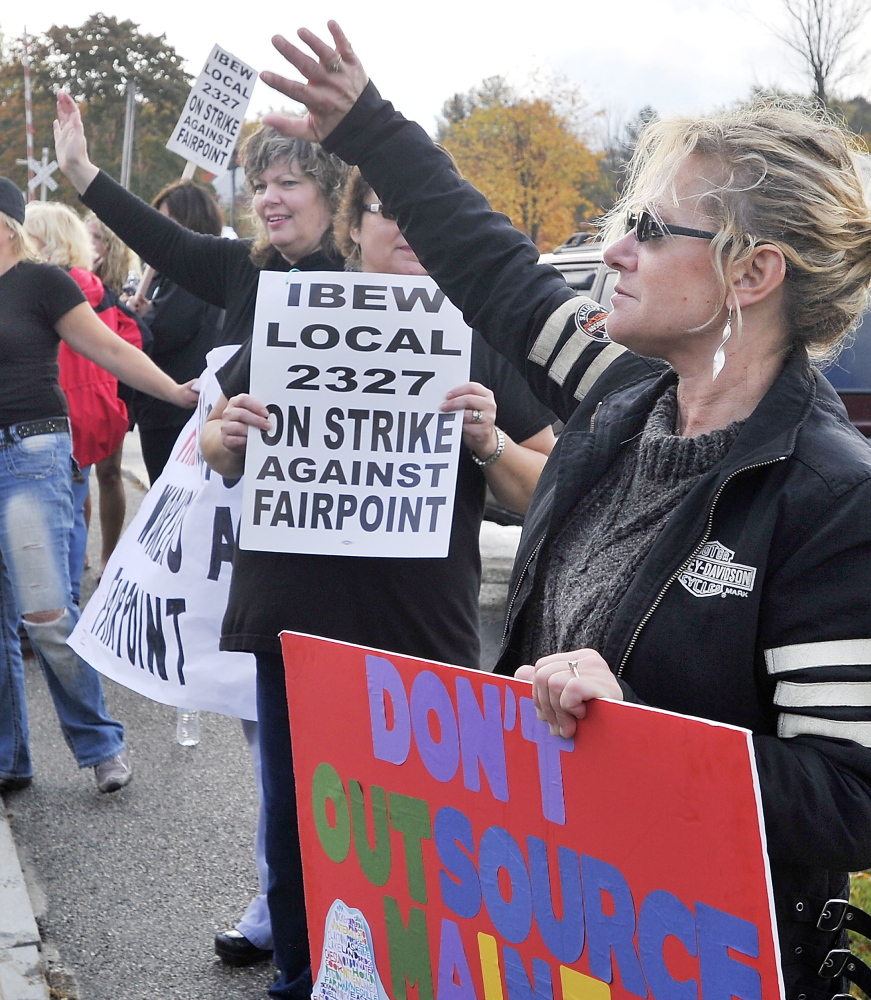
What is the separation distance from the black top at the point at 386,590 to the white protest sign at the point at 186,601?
530 mm

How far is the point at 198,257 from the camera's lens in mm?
3920

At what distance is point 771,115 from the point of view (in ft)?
5.52

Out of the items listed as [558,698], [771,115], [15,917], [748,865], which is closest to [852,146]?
[771,115]

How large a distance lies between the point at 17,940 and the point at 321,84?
2465 millimetres

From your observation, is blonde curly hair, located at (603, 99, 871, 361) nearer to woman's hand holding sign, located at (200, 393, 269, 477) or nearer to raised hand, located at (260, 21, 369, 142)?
raised hand, located at (260, 21, 369, 142)

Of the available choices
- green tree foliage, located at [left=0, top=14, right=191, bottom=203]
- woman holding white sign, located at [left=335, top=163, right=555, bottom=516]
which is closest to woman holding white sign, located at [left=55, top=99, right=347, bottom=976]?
woman holding white sign, located at [left=335, top=163, right=555, bottom=516]

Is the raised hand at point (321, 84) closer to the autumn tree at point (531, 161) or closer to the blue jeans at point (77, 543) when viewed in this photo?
the blue jeans at point (77, 543)

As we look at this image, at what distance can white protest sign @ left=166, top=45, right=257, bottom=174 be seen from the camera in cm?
711

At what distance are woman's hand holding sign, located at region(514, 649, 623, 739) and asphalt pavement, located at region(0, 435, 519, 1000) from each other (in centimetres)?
207

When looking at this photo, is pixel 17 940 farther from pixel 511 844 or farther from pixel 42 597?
pixel 511 844

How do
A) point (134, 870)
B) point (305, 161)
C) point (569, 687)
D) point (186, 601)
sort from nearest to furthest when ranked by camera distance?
point (569, 687) < point (305, 161) < point (186, 601) < point (134, 870)

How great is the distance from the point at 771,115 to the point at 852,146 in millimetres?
151

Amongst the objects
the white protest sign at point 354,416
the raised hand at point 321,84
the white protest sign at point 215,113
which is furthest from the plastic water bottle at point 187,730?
the white protest sign at point 215,113

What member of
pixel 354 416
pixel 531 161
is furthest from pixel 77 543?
pixel 531 161
